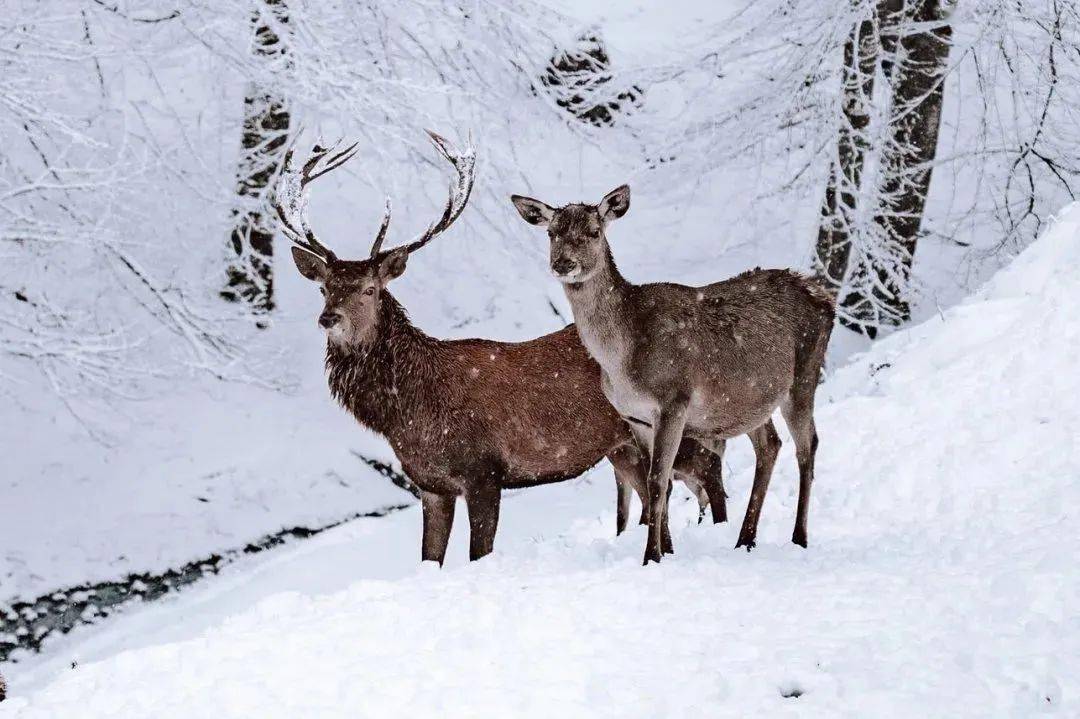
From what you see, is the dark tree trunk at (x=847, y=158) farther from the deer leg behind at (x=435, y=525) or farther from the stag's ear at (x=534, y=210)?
the stag's ear at (x=534, y=210)

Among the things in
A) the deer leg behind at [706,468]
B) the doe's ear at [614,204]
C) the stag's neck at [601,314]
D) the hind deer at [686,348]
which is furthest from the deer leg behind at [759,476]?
the doe's ear at [614,204]

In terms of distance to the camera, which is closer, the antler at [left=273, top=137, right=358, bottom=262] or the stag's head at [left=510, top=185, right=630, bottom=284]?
the stag's head at [left=510, top=185, right=630, bottom=284]

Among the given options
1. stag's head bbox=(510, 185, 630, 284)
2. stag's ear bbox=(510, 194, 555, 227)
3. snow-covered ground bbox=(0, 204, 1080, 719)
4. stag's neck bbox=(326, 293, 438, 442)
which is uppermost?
stag's ear bbox=(510, 194, 555, 227)

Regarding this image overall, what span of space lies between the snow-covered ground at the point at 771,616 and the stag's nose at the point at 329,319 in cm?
159

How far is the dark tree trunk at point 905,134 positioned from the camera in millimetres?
12367

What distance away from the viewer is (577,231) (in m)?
6.43

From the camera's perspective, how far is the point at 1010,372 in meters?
Result: 8.91

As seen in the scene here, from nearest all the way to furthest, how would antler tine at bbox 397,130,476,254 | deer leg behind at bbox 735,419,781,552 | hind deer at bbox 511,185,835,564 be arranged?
hind deer at bbox 511,185,835,564 → deer leg behind at bbox 735,419,781,552 → antler tine at bbox 397,130,476,254

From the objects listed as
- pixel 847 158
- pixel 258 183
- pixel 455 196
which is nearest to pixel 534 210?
pixel 455 196

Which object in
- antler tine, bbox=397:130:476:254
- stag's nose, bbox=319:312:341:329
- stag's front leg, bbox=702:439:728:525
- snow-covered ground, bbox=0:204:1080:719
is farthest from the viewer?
antler tine, bbox=397:130:476:254

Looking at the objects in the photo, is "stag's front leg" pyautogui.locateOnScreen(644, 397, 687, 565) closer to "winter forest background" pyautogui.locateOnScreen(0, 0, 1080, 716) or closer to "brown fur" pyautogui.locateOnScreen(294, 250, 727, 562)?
"brown fur" pyautogui.locateOnScreen(294, 250, 727, 562)

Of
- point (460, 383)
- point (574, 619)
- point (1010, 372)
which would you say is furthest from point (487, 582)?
point (1010, 372)

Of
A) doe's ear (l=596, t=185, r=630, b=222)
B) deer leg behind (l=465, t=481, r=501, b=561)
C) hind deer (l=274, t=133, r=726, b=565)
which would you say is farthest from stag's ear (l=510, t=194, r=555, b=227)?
deer leg behind (l=465, t=481, r=501, b=561)

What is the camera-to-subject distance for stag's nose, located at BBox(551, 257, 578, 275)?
630cm
